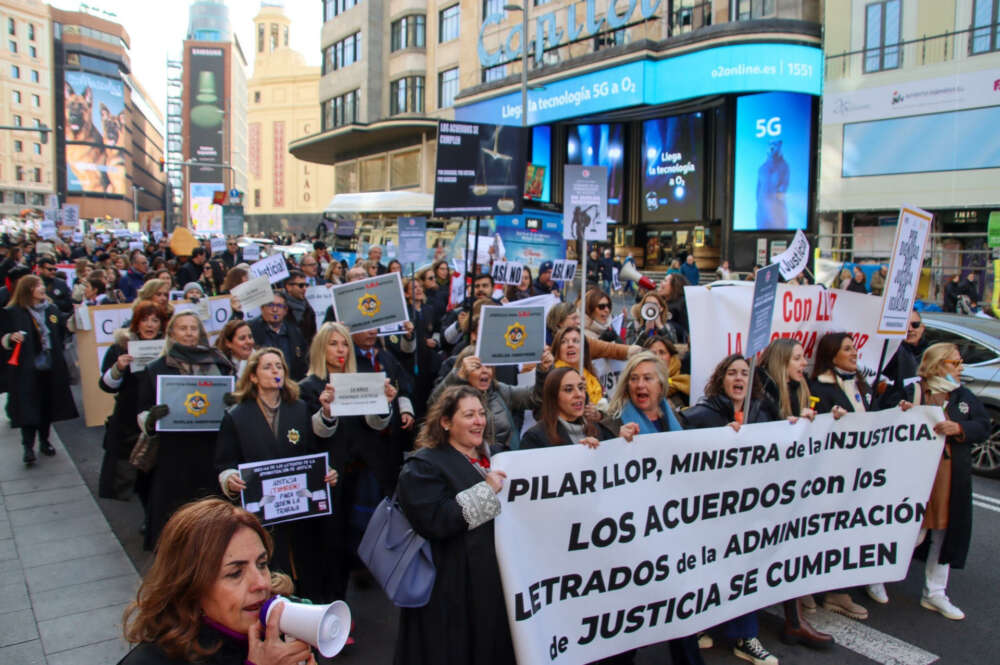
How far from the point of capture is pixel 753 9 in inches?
1069

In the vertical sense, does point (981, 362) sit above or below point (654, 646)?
above

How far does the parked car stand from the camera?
26.4 ft

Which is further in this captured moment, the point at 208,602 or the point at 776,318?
the point at 776,318

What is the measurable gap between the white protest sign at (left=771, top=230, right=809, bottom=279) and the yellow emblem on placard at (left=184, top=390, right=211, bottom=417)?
4519 mm

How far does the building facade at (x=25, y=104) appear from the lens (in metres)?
98.8

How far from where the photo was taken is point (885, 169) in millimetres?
23688

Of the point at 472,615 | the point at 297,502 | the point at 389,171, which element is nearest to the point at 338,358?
the point at 297,502

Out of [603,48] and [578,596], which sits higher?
[603,48]

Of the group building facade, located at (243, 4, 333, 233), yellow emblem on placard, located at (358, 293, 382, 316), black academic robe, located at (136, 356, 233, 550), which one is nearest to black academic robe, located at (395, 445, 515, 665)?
black academic robe, located at (136, 356, 233, 550)

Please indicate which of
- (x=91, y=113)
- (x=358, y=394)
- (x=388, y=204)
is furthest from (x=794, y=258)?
(x=91, y=113)

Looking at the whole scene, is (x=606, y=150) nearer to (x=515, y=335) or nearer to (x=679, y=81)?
(x=679, y=81)

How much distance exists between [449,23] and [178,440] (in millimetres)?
40414

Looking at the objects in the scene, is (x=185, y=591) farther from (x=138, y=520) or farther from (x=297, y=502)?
(x=138, y=520)

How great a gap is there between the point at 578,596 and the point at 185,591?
2074 mm
